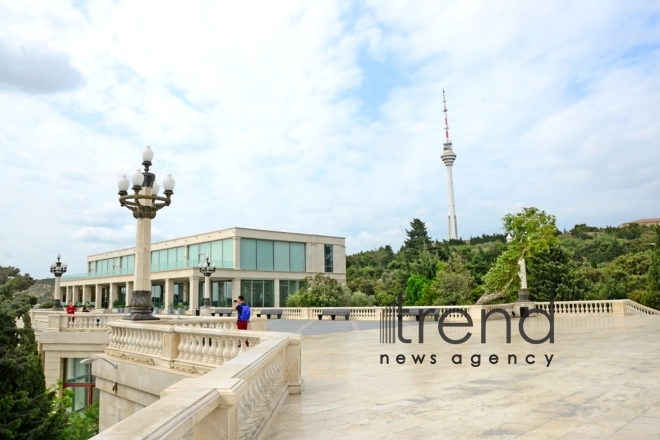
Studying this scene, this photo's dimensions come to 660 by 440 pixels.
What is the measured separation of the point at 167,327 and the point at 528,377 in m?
7.05

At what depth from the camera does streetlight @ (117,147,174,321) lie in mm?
14047

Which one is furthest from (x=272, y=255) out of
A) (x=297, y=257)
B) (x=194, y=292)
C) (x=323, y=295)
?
(x=323, y=295)

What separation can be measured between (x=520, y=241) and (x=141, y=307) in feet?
81.7

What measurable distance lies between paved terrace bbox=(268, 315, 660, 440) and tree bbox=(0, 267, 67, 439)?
22.8 ft

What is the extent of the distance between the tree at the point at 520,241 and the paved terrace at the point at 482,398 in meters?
19.6

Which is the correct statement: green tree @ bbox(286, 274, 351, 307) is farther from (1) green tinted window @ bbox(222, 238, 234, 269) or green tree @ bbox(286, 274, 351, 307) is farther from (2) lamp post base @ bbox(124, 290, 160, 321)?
(2) lamp post base @ bbox(124, 290, 160, 321)

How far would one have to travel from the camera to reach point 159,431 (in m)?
2.34

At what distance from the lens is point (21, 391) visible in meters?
11.9

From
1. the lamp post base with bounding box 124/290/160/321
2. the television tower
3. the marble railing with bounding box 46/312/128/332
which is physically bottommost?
the marble railing with bounding box 46/312/128/332

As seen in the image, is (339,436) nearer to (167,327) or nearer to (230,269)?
(167,327)

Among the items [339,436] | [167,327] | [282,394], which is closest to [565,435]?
[339,436]

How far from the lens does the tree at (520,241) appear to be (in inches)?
1214

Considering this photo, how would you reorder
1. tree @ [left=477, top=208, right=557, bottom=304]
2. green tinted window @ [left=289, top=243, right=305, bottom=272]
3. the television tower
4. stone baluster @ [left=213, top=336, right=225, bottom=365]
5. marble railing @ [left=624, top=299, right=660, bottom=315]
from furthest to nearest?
the television tower → green tinted window @ [left=289, top=243, right=305, bottom=272] → tree @ [left=477, top=208, right=557, bottom=304] → marble railing @ [left=624, top=299, right=660, bottom=315] → stone baluster @ [left=213, top=336, right=225, bottom=365]

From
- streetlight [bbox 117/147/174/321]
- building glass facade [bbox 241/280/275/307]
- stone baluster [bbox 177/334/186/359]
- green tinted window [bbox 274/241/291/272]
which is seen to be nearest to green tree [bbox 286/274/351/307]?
building glass facade [bbox 241/280/275/307]
